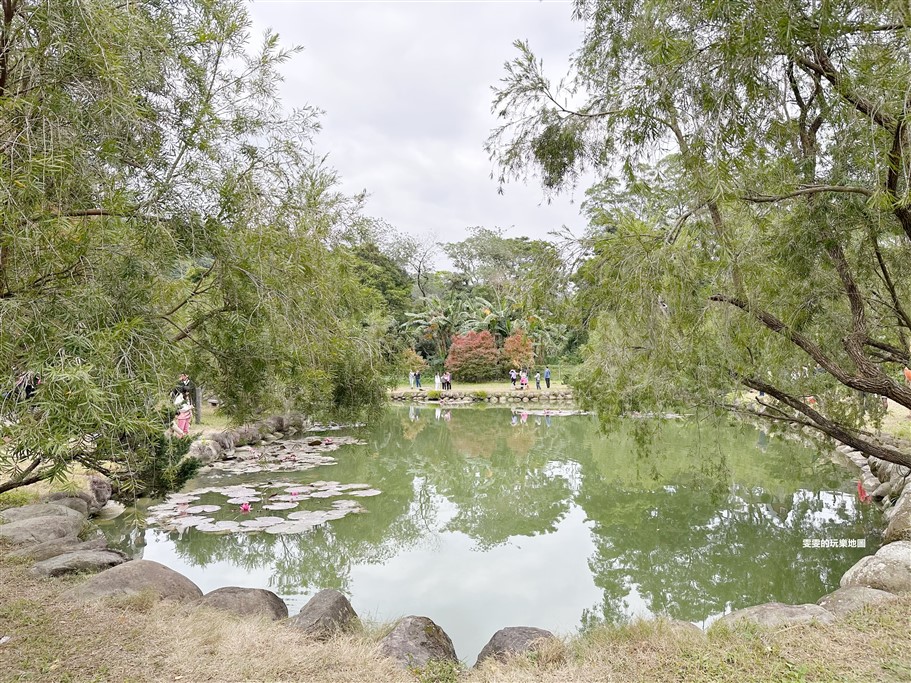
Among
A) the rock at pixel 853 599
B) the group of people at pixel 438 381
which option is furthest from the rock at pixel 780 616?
the group of people at pixel 438 381

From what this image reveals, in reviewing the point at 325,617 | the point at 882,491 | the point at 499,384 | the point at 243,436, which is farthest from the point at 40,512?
the point at 499,384

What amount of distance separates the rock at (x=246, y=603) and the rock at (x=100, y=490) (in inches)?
142

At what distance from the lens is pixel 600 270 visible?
3.21 m

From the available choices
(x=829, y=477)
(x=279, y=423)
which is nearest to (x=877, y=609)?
(x=829, y=477)

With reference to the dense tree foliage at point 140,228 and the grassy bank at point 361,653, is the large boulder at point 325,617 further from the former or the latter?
the dense tree foliage at point 140,228

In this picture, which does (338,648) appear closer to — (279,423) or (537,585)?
(537,585)

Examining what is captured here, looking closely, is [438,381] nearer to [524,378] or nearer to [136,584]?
[524,378]

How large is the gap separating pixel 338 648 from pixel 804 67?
3884 mm

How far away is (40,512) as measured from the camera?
500 centimetres

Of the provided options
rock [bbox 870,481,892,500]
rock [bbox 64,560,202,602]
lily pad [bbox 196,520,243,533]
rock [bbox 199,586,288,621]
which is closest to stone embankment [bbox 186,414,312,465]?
lily pad [bbox 196,520,243,533]

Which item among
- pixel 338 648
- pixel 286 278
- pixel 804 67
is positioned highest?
pixel 804 67

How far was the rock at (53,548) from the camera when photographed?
396 centimetres

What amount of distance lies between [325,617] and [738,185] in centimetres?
328

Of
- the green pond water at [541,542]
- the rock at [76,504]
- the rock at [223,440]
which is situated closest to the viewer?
the green pond water at [541,542]
